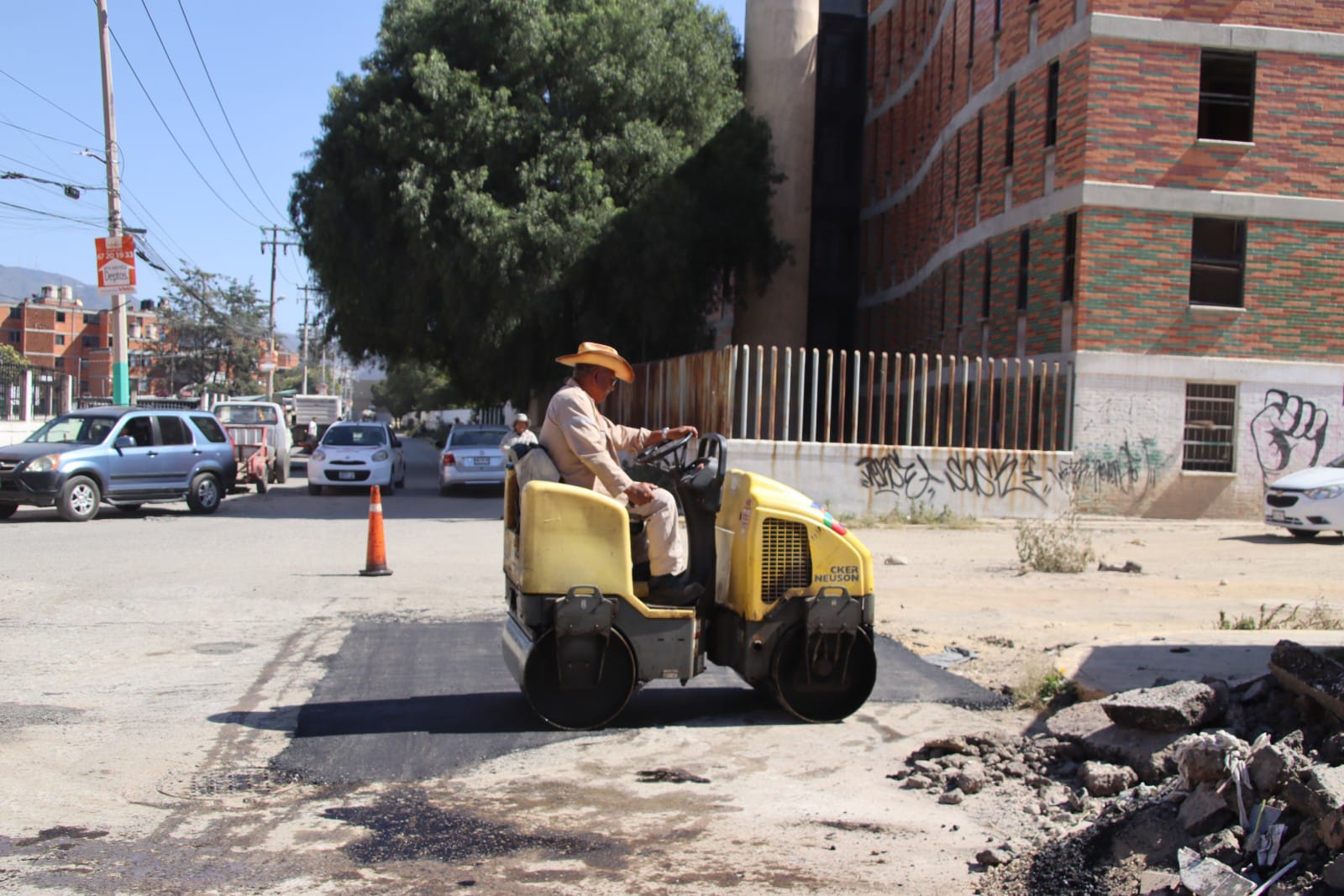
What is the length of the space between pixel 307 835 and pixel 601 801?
4.06 feet

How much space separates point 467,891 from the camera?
4.18 m

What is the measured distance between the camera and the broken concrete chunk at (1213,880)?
12.6 ft

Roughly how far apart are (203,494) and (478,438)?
7795 mm

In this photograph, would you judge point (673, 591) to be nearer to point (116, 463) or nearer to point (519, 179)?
point (116, 463)

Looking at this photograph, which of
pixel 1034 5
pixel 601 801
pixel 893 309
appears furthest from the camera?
pixel 893 309

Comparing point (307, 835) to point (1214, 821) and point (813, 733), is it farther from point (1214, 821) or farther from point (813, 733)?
point (1214, 821)

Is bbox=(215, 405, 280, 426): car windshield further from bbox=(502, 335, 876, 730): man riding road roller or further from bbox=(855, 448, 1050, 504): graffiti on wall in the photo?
bbox=(502, 335, 876, 730): man riding road roller

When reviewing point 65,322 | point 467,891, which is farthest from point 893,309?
point 65,322

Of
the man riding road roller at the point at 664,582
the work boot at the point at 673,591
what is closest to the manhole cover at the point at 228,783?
the man riding road roller at the point at 664,582

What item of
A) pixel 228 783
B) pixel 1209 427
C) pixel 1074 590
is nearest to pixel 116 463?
pixel 1074 590

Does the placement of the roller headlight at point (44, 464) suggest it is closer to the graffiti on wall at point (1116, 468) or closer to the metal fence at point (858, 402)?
the metal fence at point (858, 402)

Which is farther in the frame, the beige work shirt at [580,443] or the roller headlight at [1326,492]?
the roller headlight at [1326,492]

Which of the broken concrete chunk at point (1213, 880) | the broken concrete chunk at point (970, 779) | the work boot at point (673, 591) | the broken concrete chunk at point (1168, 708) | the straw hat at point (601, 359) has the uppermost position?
the straw hat at point (601, 359)

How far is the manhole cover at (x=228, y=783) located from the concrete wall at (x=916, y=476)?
49.8 feet
